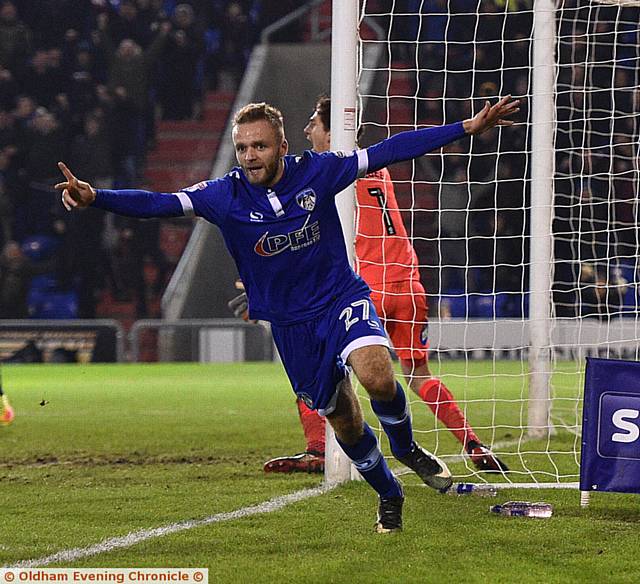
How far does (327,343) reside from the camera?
4.48 m

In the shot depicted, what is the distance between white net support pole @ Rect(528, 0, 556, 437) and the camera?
783cm

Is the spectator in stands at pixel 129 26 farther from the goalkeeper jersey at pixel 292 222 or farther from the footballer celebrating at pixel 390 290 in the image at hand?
the goalkeeper jersey at pixel 292 222

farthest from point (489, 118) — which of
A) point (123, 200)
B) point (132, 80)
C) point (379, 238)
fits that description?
point (132, 80)

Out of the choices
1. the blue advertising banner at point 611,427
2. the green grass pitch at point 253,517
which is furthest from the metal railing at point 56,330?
the blue advertising banner at point 611,427

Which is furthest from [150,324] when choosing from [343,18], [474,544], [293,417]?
[474,544]

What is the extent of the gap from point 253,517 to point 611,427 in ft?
5.23

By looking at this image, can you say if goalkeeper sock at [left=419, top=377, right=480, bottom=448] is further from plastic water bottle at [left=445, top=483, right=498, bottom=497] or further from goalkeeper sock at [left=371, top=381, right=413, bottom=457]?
goalkeeper sock at [left=371, top=381, right=413, bottom=457]

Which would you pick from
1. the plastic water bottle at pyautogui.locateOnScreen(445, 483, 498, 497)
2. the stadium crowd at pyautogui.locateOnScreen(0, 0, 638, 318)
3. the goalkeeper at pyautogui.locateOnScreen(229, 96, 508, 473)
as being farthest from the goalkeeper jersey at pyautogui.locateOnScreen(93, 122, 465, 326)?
the stadium crowd at pyautogui.locateOnScreen(0, 0, 638, 318)

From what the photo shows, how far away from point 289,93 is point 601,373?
56.2 ft

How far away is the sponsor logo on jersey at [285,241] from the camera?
14.7ft

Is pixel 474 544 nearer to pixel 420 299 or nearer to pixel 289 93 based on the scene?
pixel 420 299

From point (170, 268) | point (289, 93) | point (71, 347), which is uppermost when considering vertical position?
point (289, 93)

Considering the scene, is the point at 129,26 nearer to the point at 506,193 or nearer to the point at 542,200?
the point at 506,193

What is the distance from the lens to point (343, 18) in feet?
19.0
